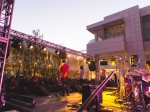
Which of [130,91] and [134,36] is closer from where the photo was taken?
[130,91]

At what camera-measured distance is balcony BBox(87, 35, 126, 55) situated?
15234 millimetres

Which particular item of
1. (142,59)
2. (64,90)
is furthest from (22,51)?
(142,59)

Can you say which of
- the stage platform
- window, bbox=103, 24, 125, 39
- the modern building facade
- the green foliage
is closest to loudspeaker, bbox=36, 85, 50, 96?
the stage platform

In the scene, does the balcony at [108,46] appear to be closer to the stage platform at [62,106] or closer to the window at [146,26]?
the window at [146,26]

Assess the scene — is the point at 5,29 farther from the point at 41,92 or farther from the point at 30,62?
the point at 30,62

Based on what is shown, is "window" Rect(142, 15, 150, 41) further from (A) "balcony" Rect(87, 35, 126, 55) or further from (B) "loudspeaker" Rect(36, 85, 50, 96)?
(B) "loudspeaker" Rect(36, 85, 50, 96)

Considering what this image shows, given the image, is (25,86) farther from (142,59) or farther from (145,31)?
(145,31)

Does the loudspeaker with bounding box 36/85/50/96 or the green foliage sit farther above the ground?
the green foliage

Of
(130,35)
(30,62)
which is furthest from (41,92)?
(130,35)

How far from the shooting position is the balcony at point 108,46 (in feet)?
50.0

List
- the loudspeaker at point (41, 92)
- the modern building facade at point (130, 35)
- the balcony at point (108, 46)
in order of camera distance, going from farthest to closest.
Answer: the balcony at point (108, 46) → the modern building facade at point (130, 35) → the loudspeaker at point (41, 92)

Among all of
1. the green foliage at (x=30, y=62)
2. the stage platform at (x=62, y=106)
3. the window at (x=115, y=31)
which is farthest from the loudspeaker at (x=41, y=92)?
the window at (x=115, y=31)

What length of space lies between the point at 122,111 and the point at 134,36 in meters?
12.7

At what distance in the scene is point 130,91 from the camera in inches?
260
